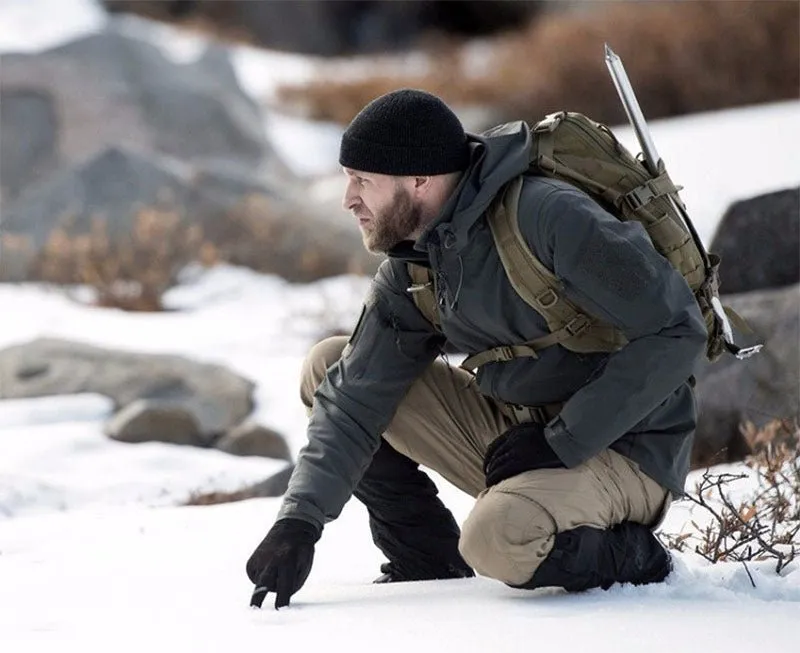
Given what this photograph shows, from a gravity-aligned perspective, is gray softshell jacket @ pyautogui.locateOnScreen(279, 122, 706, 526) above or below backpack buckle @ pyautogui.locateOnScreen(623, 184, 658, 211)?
below

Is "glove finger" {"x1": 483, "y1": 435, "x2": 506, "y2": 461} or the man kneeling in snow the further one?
"glove finger" {"x1": 483, "y1": 435, "x2": 506, "y2": 461}

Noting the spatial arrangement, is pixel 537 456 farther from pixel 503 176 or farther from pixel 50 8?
pixel 50 8

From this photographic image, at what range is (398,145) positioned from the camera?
3.08 meters

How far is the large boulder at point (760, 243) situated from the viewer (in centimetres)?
603

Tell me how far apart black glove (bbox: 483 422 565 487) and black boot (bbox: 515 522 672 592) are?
0.15m

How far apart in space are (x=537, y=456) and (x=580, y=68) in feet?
34.7

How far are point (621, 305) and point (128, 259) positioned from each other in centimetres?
638

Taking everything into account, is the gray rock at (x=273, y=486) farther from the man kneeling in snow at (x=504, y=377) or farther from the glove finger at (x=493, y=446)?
the glove finger at (x=493, y=446)

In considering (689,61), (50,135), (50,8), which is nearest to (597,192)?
(50,135)

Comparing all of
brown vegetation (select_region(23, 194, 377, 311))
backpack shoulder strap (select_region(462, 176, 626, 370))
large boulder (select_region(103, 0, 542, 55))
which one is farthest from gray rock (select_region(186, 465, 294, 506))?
large boulder (select_region(103, 0, 542, 55))

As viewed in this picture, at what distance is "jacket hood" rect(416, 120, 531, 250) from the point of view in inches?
119

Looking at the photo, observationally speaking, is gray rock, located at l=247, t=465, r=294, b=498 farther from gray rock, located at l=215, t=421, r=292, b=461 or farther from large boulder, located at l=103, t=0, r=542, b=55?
large boulder, located at l=103, t=0, r=542, b=55

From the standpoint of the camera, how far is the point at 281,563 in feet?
9.88

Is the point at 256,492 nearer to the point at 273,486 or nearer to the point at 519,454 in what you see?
the point at 273,486
